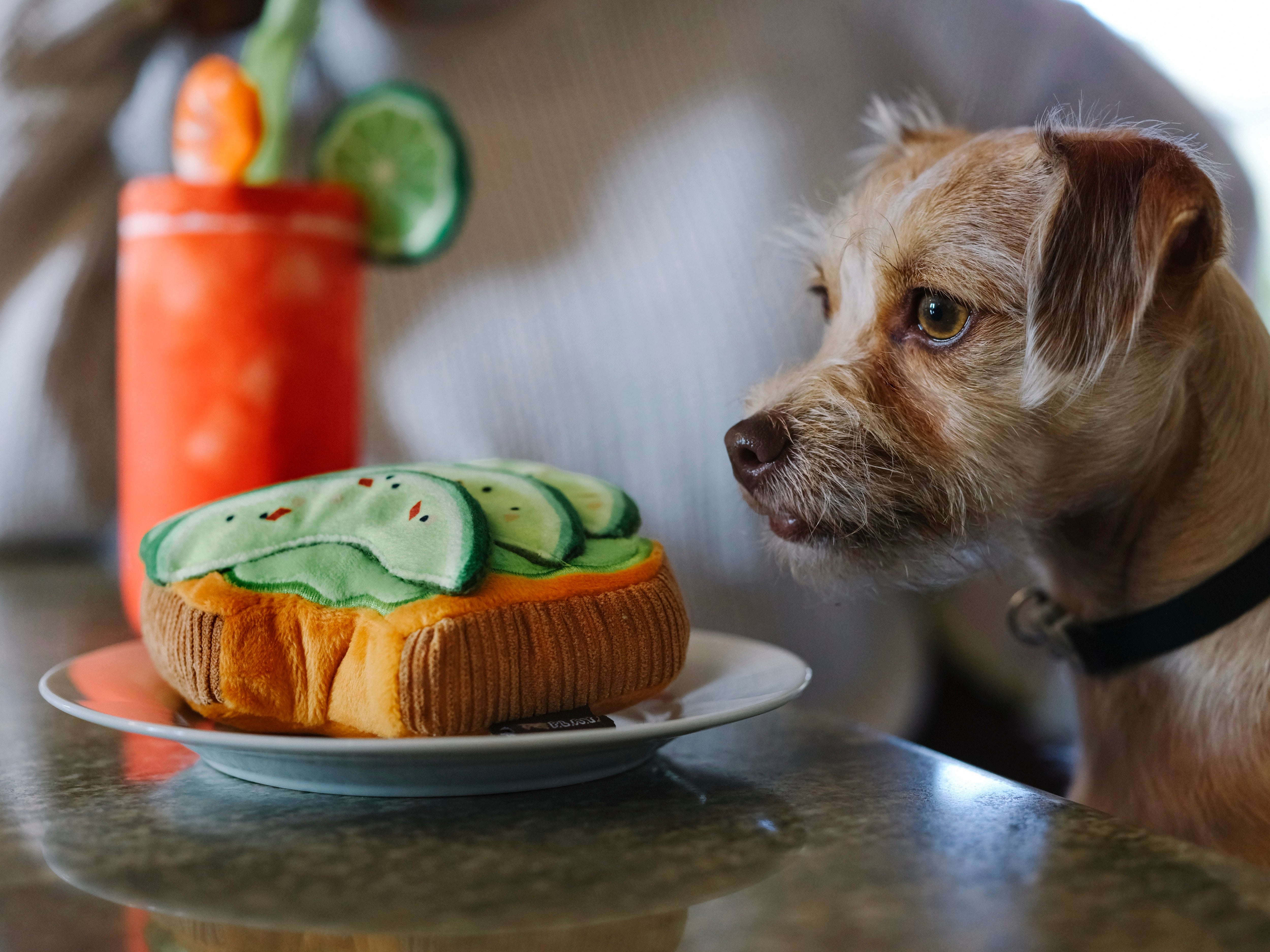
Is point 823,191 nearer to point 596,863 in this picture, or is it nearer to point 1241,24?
point 1241,24

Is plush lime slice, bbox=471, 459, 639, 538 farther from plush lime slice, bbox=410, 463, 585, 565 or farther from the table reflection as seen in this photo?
the table reflection

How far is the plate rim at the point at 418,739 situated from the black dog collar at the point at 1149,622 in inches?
16.1

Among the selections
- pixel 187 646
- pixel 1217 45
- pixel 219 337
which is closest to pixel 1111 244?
pixel 187 646

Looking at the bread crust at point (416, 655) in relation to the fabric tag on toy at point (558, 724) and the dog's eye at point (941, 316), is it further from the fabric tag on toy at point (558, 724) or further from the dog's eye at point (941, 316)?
the dog's eye at point (941, 316)

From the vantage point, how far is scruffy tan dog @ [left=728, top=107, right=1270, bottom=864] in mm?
714

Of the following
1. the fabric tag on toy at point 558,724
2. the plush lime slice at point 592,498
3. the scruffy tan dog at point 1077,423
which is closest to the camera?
the fabric tag on toy at point 558,724

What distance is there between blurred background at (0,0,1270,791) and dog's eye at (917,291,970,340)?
2.04 feet

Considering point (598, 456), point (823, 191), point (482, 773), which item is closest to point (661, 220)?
point (823, 191)

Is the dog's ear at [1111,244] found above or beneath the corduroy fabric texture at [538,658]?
above

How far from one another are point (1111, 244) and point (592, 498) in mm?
385

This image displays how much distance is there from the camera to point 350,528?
1.78 feet

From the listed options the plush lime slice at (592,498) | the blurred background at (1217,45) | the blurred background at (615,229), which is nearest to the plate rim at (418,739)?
the plush lime slice at (592,498)

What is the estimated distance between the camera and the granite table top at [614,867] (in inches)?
15.5

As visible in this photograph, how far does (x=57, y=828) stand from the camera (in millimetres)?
504
